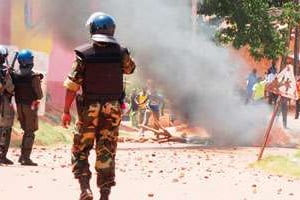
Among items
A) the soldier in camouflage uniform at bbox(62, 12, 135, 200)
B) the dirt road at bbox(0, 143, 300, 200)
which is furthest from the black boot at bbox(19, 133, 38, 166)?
the soldier in camouflage uniform at bbox(62, 12, 135, 200)

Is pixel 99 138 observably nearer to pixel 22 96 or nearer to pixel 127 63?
pixel 127 63

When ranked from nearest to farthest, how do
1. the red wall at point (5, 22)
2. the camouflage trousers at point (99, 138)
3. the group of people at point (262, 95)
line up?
the camouflage trousers at point (99, 138) → the red wall at point (5, 22) → the group of people at point (262, 95)

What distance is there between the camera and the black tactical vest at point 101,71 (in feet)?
18.3

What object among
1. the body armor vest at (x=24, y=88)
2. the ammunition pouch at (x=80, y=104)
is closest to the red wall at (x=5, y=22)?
the body armor vest at (x=24, y=88)

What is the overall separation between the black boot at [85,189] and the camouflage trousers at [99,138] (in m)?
0.04

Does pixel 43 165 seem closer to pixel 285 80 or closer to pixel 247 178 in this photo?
pixel 247 178

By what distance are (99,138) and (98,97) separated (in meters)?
0.35

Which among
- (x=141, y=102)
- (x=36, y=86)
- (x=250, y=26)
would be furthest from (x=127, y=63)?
(x=141, y=102)

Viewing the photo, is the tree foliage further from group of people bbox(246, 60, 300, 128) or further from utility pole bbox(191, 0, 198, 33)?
group of people bbox(246, 60, 300, 128)

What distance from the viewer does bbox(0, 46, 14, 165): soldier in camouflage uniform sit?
8641 mm

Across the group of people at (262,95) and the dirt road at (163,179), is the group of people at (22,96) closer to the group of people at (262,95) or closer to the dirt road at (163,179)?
the dirt road at (163,179)

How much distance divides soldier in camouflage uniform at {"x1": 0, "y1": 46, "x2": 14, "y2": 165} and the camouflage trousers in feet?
10.3

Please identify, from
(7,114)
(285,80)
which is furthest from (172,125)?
(7,114)

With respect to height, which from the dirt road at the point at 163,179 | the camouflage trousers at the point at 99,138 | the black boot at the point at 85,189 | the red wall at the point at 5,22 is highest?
the red wall at the point at 5,22
